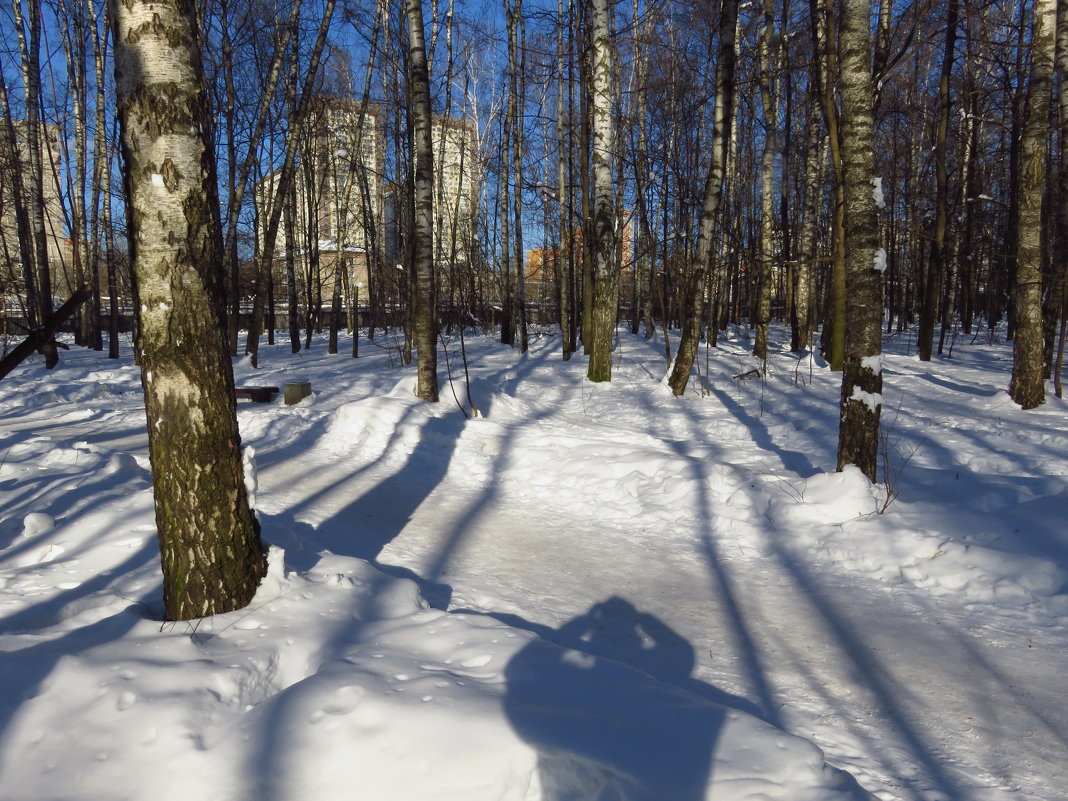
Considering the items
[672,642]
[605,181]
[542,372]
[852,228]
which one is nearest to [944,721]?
[672,642]

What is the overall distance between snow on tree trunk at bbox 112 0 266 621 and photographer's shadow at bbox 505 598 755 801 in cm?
167

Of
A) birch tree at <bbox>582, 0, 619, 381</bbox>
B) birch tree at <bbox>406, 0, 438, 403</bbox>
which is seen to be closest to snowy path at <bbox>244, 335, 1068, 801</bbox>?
birch tree at <bbox>406, 0, 438, 403</bbox>

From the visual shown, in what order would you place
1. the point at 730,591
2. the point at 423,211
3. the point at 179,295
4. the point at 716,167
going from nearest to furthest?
the point at 179,295
the point at 730,591
the point at 423,211
the point at 716,167

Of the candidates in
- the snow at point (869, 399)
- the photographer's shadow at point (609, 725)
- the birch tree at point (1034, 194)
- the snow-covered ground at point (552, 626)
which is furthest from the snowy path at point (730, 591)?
the birch tree at point (1034, 194)

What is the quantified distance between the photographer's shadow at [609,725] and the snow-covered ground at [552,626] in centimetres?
1

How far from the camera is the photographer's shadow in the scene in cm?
207

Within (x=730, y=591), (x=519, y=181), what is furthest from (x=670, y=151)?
(x=730, y=591)

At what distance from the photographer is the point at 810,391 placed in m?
11.7

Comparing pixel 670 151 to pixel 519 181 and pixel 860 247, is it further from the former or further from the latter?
pixel 860 247

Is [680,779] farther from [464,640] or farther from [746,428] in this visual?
[746,428]

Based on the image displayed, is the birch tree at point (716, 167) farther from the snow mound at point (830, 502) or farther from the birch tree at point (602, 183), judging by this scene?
the snow mound at point (830, 502)

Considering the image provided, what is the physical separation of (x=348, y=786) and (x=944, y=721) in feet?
8.71

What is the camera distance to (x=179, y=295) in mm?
3098

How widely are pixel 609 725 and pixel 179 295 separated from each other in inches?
104
